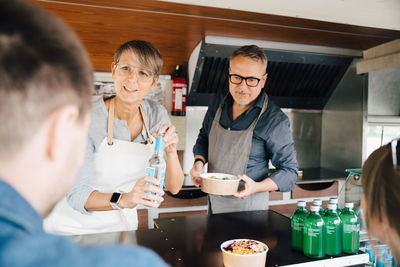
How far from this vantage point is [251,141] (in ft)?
6.36

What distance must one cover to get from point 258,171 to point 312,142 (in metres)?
2.09

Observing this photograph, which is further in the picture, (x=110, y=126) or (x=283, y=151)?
(x=283, y=151)

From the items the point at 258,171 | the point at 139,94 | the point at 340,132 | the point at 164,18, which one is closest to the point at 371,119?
the point at 340,132

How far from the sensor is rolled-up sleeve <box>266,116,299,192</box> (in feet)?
5.99

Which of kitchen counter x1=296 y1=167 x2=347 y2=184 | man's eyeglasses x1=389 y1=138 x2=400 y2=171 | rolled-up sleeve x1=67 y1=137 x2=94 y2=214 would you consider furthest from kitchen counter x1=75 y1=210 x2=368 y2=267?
kitchen counter x1=296 y1=167 x2=347 y2=184

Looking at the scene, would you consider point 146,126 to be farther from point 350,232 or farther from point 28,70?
point 28,70

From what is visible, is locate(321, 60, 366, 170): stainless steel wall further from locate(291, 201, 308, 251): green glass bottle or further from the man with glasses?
locate(291, 201, 308, 251): green glass bottle

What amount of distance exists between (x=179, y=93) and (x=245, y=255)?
2.32 metres

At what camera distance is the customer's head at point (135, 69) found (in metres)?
1.45

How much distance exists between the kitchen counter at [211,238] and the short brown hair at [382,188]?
1.29ft

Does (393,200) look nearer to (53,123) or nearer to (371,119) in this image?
(53,123)

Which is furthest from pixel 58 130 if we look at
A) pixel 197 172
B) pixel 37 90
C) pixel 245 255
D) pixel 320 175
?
pixel 320 175

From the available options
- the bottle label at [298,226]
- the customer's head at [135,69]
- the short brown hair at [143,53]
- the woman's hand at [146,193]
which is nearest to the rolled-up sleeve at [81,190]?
the woman's hand at [146,193]

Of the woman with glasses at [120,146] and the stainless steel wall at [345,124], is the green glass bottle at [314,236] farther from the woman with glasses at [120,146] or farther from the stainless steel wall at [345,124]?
the stainless steel wall at [345,124]
